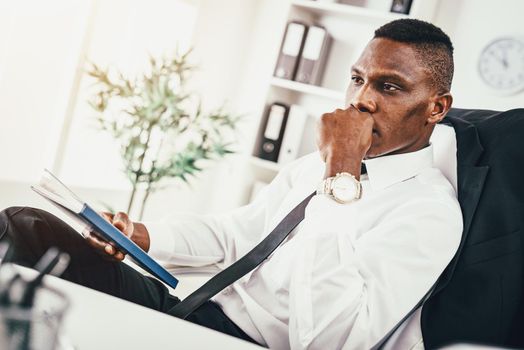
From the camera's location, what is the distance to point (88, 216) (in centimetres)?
99

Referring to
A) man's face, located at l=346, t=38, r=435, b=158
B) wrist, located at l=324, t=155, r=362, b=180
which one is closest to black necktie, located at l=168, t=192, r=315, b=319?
wrist, located at l=324, t=155, r=362, b=180

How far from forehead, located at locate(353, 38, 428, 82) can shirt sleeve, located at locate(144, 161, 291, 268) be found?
1.39 feet

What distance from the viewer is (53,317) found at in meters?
0.46

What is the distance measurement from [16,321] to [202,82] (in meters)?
3.09

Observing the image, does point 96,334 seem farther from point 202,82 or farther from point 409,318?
point 202,82

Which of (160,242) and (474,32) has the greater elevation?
(474,32)

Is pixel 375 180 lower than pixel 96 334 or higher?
higher

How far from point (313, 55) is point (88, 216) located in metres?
2.30

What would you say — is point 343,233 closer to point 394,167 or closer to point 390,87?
point 394,167

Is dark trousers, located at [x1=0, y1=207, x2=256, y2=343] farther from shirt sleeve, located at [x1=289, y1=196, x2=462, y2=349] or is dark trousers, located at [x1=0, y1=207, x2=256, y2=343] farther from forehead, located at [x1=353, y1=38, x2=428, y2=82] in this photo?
forehead, located at [x1=353, y1=38, x2=428, y2=82]

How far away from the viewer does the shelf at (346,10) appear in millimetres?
2924

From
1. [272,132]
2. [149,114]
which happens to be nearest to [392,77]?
[149,114]

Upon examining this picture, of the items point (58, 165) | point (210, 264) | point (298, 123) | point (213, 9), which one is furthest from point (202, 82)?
point (210, 264)

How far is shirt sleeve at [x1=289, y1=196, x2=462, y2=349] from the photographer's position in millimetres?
1115
